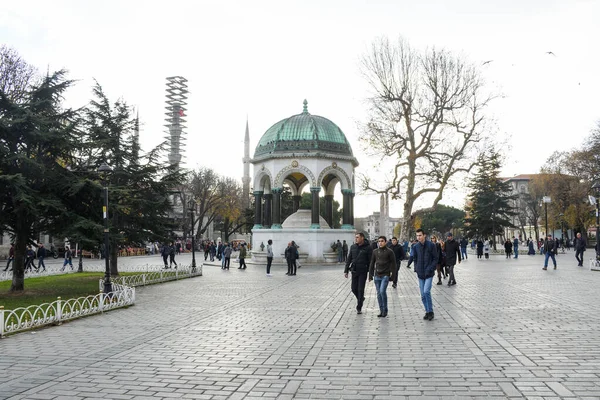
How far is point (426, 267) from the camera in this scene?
33.0 feet

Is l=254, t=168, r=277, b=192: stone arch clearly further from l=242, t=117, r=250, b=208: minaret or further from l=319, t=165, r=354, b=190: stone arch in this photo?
l=242, t=117, r=250, b=208: minaret

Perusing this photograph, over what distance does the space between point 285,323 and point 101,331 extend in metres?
3.26

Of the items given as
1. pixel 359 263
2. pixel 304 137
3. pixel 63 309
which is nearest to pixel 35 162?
pixel 63 309

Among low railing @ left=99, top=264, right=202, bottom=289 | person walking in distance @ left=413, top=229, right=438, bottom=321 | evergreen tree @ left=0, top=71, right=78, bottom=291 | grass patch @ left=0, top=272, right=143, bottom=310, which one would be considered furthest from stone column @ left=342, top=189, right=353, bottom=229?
person walking in distance @ left=413, top=229, right=438, bottom=321

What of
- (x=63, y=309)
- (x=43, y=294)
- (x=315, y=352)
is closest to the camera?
(x=315, y=352)

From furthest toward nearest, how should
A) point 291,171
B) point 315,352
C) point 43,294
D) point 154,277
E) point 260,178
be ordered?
point 260,178 → point 291,171 → point 154,277 → point 43,294 → point 315,352

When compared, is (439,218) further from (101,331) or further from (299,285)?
(101,331)

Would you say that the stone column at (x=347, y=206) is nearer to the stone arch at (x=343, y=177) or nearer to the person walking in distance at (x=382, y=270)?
the stone arch at (x=343, y=177)

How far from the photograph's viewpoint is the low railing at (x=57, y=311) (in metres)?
8.95

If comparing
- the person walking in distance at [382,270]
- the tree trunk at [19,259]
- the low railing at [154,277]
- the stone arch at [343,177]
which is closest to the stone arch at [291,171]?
the stone arch at [343,177]

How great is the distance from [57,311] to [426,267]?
7117mm

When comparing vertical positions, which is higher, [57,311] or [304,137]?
[304,137]

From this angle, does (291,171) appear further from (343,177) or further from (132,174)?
(132,174)

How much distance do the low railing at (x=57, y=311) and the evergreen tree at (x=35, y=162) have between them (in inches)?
115
